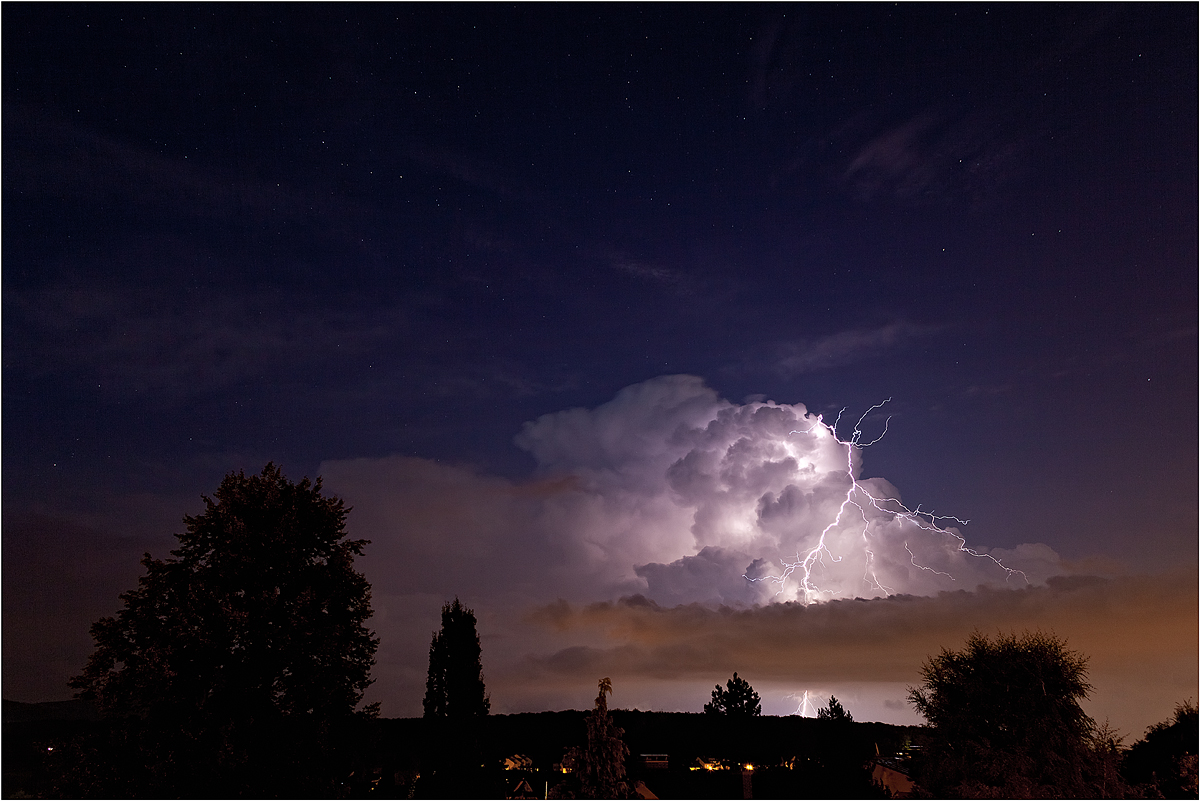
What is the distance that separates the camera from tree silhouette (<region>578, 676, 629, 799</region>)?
17969 mm

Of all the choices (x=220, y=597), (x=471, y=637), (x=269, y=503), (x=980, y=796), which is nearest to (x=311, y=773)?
(x=220, y=597)

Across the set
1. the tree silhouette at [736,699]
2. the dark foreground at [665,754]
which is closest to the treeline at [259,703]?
the dark foreground at [665,754]

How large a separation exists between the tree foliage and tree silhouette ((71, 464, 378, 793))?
24751mm

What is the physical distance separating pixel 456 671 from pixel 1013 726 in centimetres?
2969

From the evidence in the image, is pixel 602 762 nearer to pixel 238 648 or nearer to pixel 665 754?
pixel 238 648

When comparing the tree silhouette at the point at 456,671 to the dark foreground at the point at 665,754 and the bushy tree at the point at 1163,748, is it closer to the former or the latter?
the dark foreground at the point at 665,754

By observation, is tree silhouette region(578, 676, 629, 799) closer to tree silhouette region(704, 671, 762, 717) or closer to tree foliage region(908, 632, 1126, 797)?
tree foliage region(908, 632, 1126, 797)

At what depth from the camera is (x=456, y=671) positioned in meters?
46.7

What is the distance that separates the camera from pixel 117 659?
20594mm

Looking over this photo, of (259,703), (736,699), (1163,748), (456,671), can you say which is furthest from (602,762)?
(736,699)

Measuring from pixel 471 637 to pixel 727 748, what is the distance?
19.5 meters

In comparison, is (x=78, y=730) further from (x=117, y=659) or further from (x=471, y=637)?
(x=471, y=637)


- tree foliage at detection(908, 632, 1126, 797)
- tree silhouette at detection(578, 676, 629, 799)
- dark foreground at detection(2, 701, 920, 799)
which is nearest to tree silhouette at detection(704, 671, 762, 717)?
dark foreground at detection(2, 701, 920, 799)

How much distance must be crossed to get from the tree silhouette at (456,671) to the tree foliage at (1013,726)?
79.8 feet
